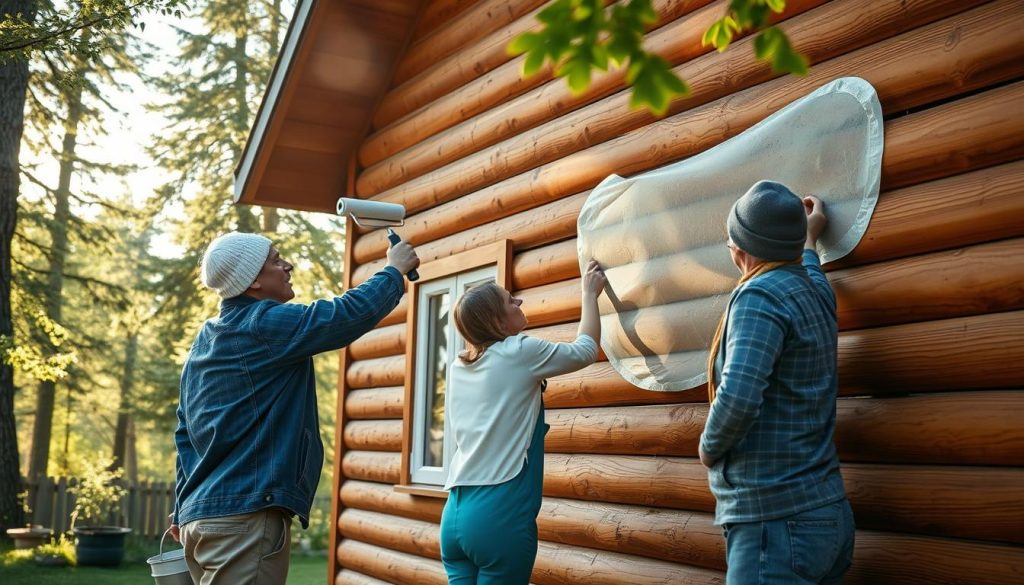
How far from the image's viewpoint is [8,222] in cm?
1341

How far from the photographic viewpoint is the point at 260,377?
149 inches

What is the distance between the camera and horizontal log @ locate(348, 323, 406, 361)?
7.19 m

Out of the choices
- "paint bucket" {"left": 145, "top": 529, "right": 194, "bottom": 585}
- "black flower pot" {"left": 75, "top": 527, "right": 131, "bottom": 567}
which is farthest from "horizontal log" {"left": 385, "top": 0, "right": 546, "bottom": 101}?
"black flower pot" {"left": 75, "top": 527, "right": 131, "bottom": 567}

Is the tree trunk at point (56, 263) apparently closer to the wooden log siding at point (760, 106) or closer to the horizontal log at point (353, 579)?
the horizontal log at point (353, 579)

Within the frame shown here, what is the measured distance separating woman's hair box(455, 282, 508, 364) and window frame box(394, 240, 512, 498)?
76.7 inches

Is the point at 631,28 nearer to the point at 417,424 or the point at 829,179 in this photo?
the point at 829,179

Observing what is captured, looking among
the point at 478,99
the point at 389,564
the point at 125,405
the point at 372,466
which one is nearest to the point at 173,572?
the point at 389,564

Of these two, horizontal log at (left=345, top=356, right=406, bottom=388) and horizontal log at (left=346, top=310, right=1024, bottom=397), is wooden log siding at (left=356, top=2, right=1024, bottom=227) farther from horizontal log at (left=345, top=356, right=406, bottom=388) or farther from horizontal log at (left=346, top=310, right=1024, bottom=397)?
horizontal log at (left=345, top=356, right=406, bottom=388)

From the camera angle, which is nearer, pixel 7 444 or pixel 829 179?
pixel 829 179

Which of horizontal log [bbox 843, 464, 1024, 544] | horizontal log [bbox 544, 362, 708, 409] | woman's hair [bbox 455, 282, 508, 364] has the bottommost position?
horizontal log [bbox 843, 464, 1024, 544]

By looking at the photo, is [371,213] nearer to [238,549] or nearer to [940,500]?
[238,549]

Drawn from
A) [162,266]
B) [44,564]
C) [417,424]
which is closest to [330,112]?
[417,424]

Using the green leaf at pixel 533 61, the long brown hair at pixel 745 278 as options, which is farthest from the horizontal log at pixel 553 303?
the green leaf at pixel 533 61

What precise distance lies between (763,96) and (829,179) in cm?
62
